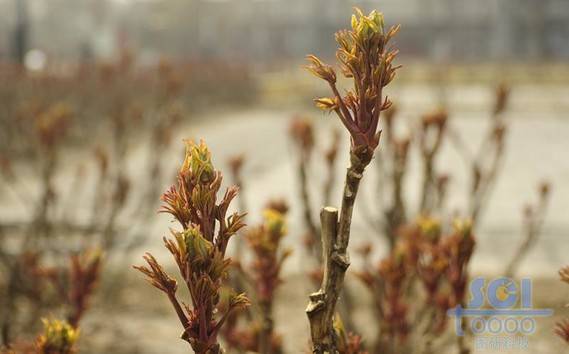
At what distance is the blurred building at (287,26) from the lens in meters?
45.0

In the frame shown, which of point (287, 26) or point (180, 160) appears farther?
point (287, 26)

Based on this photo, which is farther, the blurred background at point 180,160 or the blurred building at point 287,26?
the blurred building at point 287,26

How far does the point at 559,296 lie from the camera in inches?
139

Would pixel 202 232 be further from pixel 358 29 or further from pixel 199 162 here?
pixel 358 29

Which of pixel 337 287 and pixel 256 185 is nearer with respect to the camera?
pixel 337 287

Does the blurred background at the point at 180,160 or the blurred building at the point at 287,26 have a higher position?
the blurred building at the point at 287,26

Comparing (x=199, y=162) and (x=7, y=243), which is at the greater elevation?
(x=7, y=243)

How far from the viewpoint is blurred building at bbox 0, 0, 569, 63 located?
45000 mm

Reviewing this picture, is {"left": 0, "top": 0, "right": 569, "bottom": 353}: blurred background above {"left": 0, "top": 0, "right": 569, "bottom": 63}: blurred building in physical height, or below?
below

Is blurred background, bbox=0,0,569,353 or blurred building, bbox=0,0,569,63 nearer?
blurred background, bbox=0,0,569,353

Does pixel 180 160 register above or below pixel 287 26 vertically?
below

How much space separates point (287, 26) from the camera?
5078cm

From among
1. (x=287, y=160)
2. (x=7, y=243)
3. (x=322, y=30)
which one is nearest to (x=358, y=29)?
(x=7, y=243)

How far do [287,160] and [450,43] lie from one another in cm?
4234
